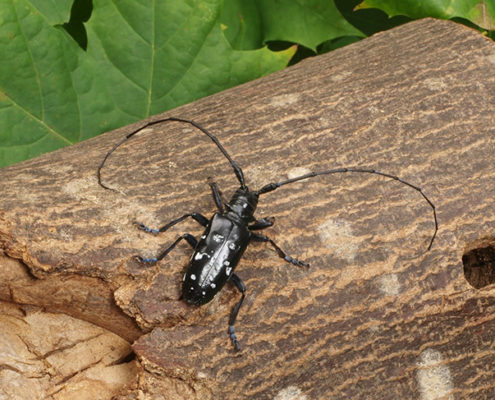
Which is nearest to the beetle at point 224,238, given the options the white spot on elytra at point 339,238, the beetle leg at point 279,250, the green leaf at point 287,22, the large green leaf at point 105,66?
the beetle leg at point 279,250

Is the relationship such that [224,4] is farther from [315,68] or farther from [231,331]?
[231,331]

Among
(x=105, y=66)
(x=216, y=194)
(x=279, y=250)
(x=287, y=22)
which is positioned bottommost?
(x=279, y=250)

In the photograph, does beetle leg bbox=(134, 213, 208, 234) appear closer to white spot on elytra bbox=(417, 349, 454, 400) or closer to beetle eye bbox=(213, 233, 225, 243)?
beetle eye bbox=(213, 233, 225, 243)

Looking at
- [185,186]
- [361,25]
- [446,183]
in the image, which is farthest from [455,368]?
[361,25]

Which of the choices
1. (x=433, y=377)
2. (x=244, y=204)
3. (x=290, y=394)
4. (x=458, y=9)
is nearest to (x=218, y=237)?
(x=244, y=204)

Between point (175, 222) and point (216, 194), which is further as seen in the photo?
point (216, 194)

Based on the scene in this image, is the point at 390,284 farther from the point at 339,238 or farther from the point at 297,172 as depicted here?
the point at 297,172

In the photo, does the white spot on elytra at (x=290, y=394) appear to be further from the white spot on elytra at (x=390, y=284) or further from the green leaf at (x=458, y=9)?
the green leaf at (x=458, y=9)
